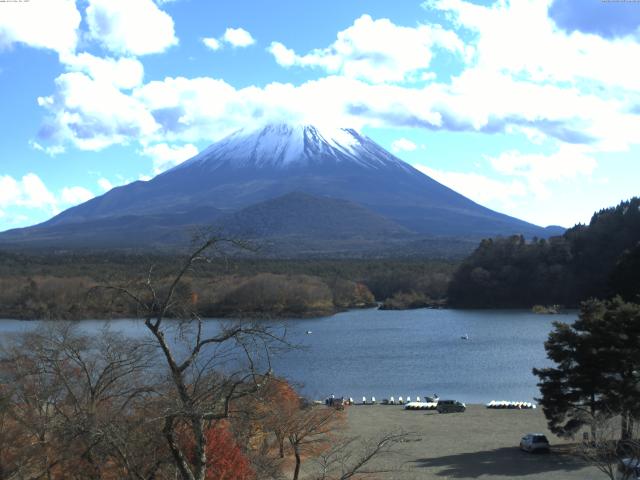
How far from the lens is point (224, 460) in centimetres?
808

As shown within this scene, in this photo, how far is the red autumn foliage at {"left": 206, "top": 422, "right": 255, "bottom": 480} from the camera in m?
8.05

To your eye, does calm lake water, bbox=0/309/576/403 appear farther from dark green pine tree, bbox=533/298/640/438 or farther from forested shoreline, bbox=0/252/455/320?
forested shoreline, bbox=0/252/455/320

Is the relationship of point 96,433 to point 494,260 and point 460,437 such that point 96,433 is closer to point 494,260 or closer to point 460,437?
point 460,437

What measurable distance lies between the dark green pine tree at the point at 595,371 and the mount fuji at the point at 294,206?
8173cm

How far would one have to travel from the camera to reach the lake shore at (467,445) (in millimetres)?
12867

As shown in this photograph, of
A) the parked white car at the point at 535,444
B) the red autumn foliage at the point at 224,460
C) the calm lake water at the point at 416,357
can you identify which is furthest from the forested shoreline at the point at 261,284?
the red autumn foliage at the point at 224,460

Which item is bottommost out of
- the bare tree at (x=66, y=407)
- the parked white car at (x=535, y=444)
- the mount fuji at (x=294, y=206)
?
the parked white car at (x=535, y=444)

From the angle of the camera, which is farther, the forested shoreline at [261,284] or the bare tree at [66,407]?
the forested shoreline at [261,284]

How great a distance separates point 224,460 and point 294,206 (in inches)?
4680

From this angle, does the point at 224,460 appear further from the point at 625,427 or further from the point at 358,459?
the point at 625,427

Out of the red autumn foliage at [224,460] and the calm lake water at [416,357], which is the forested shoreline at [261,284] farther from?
the red autumn foliage at [224,460]

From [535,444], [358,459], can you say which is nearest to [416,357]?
[535,444]

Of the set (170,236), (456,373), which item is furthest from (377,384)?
(170,236)

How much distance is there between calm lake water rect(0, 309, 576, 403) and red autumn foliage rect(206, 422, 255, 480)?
7.28m
